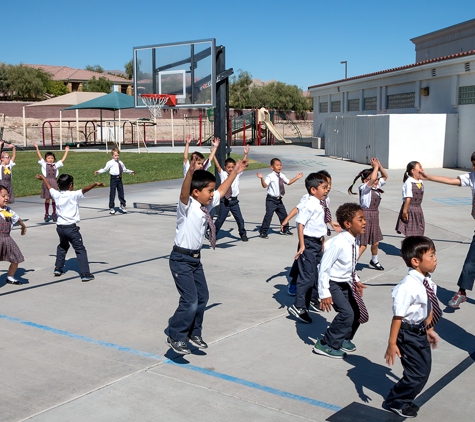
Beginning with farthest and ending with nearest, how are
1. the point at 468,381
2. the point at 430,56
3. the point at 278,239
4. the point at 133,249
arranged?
the point at 430,56 → the point at 278,239 → the point at 133,249 → the point at 468,381

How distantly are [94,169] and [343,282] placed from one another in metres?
20.9

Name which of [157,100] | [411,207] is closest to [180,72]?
[157,100]

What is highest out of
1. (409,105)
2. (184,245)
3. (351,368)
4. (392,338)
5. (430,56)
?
(430,56)

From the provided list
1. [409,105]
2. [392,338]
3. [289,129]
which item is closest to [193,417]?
[392,338]

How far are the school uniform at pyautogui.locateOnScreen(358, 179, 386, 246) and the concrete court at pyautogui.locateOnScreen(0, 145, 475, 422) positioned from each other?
0.47m

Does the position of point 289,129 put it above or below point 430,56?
below

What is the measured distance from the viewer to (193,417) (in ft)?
14.7

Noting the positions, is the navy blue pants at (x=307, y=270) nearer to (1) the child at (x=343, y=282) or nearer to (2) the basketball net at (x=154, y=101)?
(1) the child at (x=343, y=282)

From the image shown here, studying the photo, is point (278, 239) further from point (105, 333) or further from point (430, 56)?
point (430, 56)

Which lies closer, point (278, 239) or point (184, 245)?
point (184, 245)

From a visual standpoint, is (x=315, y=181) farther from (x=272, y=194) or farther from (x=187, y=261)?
(x=272, y=194)

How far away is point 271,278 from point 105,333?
2.89 meters

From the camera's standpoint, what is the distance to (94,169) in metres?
25.3

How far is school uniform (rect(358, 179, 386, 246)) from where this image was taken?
29.2 ft
